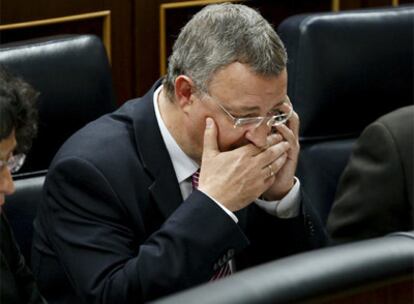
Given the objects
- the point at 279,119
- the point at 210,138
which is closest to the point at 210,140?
the point at 210,138

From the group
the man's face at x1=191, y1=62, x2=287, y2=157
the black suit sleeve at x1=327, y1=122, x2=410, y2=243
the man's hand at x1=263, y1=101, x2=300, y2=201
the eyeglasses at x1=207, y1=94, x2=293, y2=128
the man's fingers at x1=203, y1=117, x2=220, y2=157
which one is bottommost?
the black suit sleeve at x1=327, y1=122, x2=410, y2=243

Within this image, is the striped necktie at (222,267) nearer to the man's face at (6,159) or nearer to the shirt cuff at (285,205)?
the shirt cuff at (285,205)

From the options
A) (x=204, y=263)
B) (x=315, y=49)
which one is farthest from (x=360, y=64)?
(x=204, y=263)

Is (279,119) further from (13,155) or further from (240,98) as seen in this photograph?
(13,155)

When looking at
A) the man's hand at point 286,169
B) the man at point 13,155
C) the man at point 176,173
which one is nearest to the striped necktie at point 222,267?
the man at point 176,173

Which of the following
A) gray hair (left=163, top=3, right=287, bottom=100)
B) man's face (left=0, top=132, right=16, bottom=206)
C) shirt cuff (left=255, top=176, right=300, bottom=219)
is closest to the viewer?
man's face (left=0, top=132, right=16, bottom=206)

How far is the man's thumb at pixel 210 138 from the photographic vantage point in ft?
4.05

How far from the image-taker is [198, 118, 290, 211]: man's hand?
123 cm

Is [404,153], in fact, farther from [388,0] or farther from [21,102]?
[388,0]

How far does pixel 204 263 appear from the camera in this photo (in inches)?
46.2

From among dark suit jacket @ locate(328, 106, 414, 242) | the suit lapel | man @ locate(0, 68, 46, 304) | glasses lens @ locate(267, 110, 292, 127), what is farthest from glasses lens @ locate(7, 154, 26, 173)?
dark suit jacket @ locate(328, 106, 414, 242)

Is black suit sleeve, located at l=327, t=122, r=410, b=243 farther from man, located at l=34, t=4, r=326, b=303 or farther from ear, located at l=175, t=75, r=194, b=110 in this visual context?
ear, located at l=175, t=75, r=194, b=110

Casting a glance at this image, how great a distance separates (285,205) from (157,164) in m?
0.19

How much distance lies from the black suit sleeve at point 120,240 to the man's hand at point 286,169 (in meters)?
0.15
